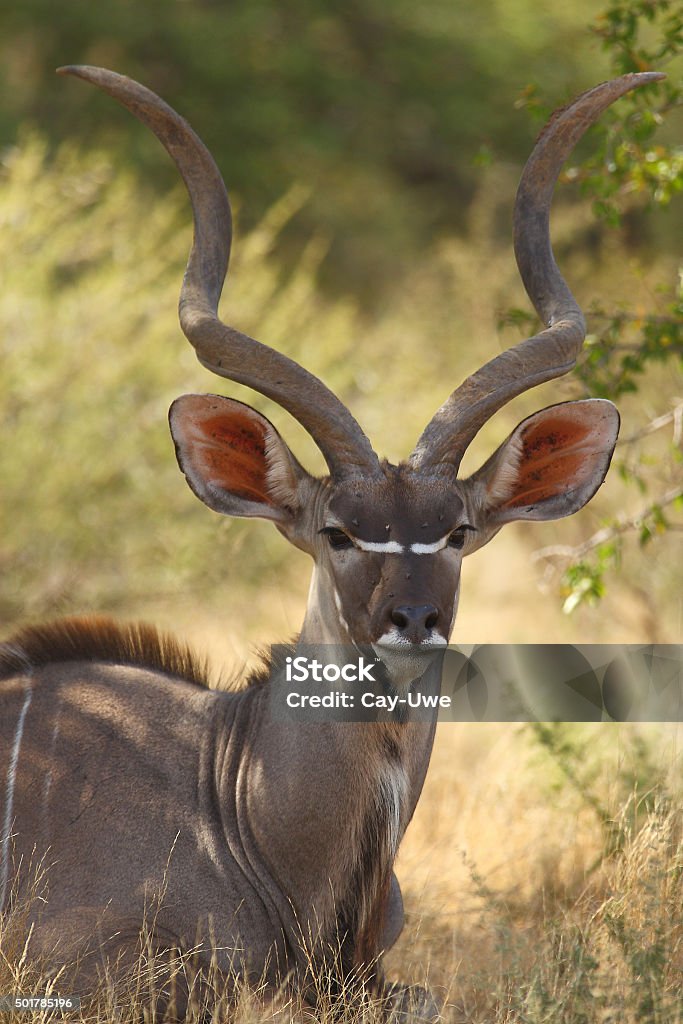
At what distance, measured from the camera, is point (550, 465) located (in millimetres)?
3801

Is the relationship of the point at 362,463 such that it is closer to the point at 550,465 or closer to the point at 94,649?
→ the point at 550,465

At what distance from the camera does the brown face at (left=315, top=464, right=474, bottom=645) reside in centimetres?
322

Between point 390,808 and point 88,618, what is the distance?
1.19 metres

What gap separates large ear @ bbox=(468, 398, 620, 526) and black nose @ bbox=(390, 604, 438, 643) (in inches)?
23.8

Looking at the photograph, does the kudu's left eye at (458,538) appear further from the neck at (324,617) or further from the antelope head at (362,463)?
the neck at (324,617)

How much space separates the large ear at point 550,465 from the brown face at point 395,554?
8.1 inches

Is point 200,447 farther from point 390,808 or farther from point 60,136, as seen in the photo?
point 60,136

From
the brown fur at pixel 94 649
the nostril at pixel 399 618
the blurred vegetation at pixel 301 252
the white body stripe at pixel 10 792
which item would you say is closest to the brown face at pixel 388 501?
the nostril at pixel 399 618

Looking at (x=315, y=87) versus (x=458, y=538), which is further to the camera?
(x=315, y=87)

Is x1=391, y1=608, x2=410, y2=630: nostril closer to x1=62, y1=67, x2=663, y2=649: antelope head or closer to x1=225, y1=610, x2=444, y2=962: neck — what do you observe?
x1=62, y1=67, x2=663, y2=649: antelope head

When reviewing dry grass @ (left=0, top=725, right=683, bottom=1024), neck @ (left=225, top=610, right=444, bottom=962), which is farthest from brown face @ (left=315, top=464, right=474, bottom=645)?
dry grass @ (left=0, top=725, right=683, bottom=1024)

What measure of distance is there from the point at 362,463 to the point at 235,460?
0.35 m

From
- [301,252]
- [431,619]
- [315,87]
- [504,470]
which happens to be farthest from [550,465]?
[315,87]

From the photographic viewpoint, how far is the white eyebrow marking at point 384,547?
336 centimetres
